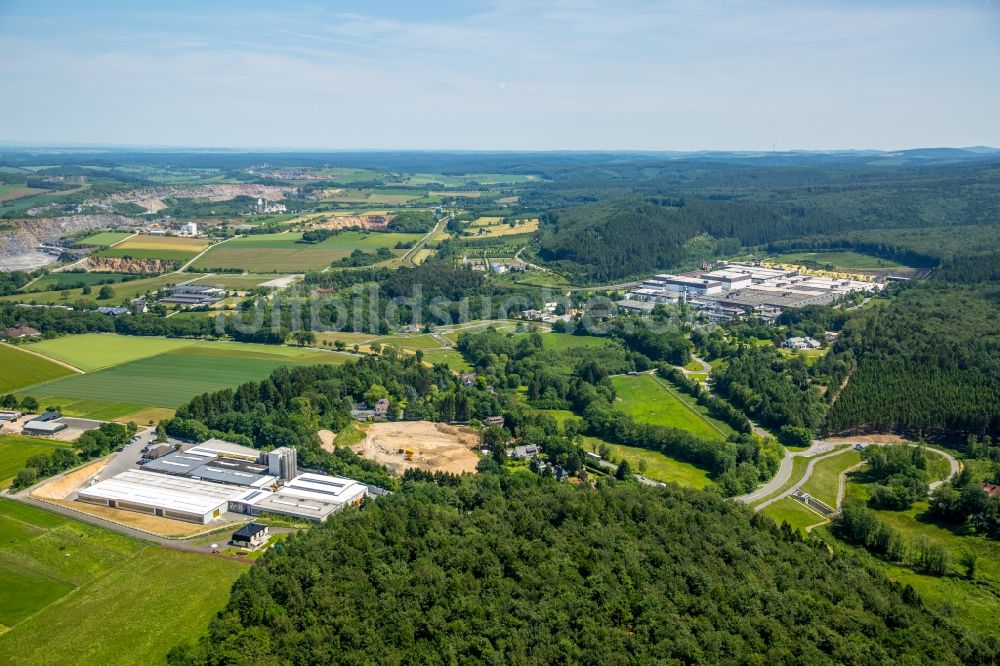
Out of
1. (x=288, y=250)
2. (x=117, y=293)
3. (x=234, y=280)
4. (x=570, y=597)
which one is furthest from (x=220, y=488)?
(x=288, y=250)

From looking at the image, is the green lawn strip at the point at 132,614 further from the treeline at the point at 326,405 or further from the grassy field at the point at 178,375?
the grassy field at the point at 178,375

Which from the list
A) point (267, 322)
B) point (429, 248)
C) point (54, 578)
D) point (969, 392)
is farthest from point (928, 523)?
point (429, 248)

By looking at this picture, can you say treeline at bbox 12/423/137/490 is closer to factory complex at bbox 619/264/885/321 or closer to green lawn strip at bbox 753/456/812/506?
green lawn strip at bbox 753/456/812/506

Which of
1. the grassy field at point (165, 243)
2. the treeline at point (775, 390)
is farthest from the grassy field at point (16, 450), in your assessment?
the grassy field at point (165, 243)

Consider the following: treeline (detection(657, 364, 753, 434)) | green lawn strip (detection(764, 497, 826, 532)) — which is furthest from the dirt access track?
treeline (detection(657, 364, 753, 434))

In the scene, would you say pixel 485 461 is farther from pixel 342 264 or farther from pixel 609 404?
pixel 342 264

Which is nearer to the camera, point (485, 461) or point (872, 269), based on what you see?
point (485, 461)
